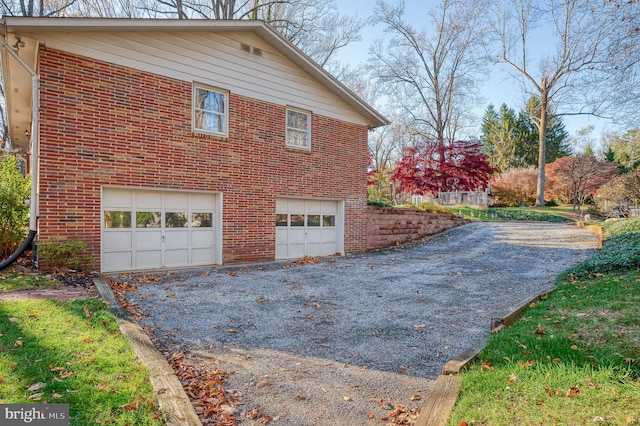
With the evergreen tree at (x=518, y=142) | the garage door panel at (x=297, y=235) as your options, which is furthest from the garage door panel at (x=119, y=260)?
the evergreen tree at (x=518, y=142)

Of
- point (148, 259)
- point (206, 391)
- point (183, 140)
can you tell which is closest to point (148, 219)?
point (148, 259)

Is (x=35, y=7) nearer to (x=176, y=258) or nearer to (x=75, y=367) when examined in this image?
(x=176, y=258)

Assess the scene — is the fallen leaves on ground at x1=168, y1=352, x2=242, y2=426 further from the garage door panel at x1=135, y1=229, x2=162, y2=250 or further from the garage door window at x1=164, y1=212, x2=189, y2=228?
the garage door window at x1=164, y1=212, x2=189, y2=228

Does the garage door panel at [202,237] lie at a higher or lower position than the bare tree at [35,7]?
lower

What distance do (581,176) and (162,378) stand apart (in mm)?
29897

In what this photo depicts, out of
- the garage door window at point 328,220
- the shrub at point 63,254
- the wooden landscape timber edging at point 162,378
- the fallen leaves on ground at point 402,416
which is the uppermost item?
the garage door window at point 328,220

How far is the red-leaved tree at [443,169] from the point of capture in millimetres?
23875

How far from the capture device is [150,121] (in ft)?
28.8

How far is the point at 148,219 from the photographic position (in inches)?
354

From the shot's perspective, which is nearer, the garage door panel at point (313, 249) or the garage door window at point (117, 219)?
the garage door window at point (117, 219)

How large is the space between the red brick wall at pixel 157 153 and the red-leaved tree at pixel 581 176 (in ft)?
71.2

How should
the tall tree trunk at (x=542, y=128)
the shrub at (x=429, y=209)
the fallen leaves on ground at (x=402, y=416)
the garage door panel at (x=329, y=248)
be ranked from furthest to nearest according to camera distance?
the tall tree trunk at (x=542, y=128)
the shrub at (x=429, y=209)
the garage door panel at (x=329, y=248)
the fallen leaves on ground at (x=402, y=416)

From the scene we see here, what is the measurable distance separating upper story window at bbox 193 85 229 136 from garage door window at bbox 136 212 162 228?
242cm

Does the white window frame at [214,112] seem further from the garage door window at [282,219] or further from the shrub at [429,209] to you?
the shrub at [429,209]
